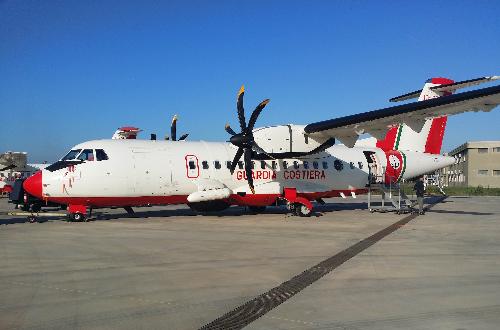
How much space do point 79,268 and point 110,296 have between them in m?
2.42

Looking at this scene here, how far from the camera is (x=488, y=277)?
8031mm

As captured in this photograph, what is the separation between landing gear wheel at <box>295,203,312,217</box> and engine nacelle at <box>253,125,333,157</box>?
2.43 meters

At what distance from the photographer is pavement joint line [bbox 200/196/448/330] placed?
5566 mm

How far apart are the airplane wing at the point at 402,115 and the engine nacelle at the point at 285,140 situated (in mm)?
427

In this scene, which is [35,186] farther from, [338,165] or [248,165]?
[338,165]

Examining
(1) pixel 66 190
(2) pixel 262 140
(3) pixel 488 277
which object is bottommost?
(3) pixel 488 277

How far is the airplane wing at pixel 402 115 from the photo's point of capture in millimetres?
16828

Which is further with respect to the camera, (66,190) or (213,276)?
(66,190)

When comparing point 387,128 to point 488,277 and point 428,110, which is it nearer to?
point 428,110

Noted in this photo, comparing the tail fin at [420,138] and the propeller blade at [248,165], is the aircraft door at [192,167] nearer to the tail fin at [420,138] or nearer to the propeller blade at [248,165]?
the propeller blade at [248,165]

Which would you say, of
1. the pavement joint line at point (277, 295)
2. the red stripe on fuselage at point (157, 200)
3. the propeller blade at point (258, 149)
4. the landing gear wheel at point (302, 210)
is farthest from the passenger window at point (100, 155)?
the pavement joint line at point (277, 295)

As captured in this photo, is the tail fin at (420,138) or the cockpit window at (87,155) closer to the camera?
the cockpit window at (87,155)

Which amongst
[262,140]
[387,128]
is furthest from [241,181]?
[387,128]

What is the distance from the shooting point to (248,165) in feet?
65.1
